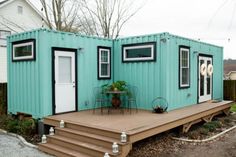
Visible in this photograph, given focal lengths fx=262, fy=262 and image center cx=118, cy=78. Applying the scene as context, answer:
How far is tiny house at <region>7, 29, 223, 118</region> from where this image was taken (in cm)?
717

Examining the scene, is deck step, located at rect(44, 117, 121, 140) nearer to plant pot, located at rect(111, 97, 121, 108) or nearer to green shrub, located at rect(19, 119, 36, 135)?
green shrub, located at rect(19, 119, 36, 135)

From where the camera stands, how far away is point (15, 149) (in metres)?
6.01

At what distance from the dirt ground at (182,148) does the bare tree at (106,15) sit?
1193cm

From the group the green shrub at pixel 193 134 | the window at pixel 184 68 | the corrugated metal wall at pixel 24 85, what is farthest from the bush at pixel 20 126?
the window at pixel 184 68

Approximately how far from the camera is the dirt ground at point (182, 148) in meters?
5.61

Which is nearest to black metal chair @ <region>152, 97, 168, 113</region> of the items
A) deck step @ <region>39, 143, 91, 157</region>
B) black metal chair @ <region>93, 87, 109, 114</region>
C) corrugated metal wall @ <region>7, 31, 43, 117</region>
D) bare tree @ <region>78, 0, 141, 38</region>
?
black metal chair @ <region>93, 87, 109, 114</region>

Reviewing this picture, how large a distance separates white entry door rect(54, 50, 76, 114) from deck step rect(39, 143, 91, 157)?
4.98ft

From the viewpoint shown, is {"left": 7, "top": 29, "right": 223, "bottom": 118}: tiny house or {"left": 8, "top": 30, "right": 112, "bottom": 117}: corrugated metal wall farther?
{"left": 7, "top": 29, "right": 223, "bottom": 118}: tiny house

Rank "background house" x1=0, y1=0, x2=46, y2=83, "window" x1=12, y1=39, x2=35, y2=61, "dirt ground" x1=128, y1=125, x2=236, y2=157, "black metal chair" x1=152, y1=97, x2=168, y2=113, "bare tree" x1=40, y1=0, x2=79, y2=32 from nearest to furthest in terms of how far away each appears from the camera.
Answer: "dirt ground" x1=128, y1=125, x2=236, y2=157, "window" x1=12, y1=39, x2=35, y2=61, "black metal chair" x1=152, y1=97, x2=168, y2=113, "bare tree" x1=40, y1=0, x2=79, y2=32, "background house" x1=0, y1=0, x2=46, y2=83

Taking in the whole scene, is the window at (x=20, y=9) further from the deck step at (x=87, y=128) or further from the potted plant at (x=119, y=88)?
the deck step at (x=87, y=128)

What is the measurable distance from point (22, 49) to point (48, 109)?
206 centimetres

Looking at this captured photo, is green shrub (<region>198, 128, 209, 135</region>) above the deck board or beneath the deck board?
beneath

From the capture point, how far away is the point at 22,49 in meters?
7.80

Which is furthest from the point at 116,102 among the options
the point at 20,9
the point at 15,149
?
the point at 20,9
